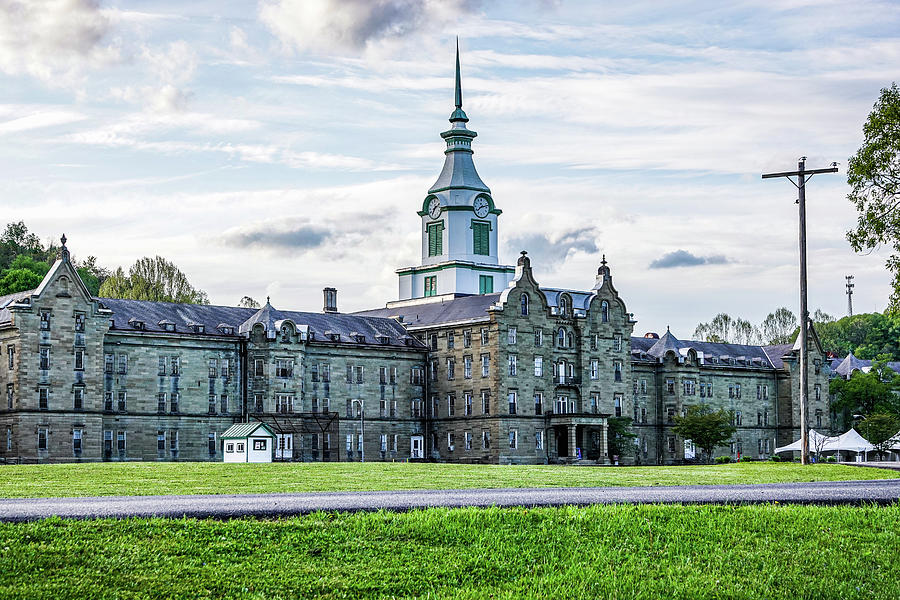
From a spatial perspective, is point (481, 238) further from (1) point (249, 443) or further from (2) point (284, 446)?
(1) point (249, 443)

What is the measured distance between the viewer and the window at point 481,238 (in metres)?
138

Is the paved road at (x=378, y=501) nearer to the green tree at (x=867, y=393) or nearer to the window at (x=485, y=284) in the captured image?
the window at (x=485, y=284)

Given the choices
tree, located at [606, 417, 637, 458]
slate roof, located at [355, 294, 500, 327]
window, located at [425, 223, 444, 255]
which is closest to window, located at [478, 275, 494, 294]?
window, located at [425, 223, 444, 255]

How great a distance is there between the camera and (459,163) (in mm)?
139250

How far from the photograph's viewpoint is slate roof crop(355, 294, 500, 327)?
114 m

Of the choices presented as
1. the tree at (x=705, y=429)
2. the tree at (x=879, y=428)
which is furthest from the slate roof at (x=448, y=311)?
the tree at (x=879, y=428)

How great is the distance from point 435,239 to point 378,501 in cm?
10585

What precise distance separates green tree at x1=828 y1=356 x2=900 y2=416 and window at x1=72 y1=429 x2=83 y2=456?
83901 mm

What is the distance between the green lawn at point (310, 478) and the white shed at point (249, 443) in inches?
747

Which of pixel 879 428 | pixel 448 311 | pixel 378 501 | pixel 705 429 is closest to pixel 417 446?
pixel 448 311

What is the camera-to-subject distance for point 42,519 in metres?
27.4

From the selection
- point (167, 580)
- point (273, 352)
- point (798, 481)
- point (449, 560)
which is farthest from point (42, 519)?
point (273, 352)

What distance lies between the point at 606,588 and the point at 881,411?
4805 inches

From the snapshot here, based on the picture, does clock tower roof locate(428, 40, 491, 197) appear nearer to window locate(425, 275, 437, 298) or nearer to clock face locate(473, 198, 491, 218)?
clock face locate(473, 198, 491, 218)
